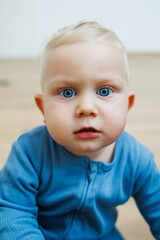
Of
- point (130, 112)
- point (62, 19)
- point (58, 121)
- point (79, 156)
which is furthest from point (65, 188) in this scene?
point (62, 19)

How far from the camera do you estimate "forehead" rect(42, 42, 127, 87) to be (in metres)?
0.59

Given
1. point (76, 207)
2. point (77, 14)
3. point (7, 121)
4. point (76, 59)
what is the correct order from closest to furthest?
point (76, 59), point (76, 207), point (7, 121), point (77, 14)

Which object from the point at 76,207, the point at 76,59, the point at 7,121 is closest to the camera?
the point at 76,59

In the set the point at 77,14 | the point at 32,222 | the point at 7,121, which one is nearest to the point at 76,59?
the point at 32,222

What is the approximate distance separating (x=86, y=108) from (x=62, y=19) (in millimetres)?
2431

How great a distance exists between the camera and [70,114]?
0.61 meters

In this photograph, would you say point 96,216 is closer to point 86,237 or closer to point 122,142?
point 86,237

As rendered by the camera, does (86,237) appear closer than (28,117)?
Yes

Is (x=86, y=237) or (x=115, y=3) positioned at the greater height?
(x=115, y=3)

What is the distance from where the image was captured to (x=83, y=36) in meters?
0.62

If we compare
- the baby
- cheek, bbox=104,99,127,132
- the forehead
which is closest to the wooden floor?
the baby

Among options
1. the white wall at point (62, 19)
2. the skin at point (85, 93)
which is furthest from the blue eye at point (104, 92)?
the white wall at point (62, 19)

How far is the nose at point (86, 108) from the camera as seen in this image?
A: 0.59 metres

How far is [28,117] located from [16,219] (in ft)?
3.30
